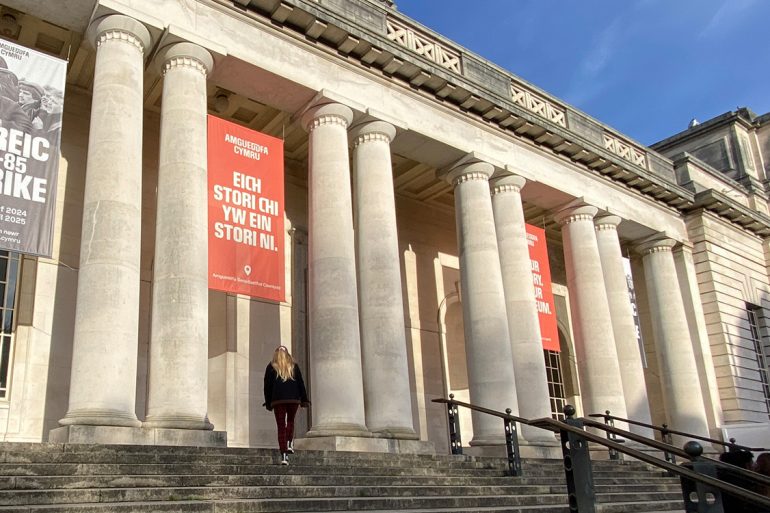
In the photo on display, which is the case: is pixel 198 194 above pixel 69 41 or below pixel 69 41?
below

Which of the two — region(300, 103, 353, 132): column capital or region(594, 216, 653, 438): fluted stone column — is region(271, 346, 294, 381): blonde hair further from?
region(594, 216, 653, 438): fluted stone column

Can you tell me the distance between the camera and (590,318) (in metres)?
18.8

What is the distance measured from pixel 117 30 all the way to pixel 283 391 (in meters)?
6.72

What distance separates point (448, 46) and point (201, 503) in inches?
531

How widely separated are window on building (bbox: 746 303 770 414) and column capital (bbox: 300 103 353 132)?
17.4 meters

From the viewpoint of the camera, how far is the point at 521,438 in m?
15.4

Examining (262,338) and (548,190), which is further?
(548,190)

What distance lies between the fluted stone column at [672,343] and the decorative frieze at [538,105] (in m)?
Answer: 5.61

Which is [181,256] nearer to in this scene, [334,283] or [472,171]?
[334,283]

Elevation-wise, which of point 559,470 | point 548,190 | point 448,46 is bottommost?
point 559,470

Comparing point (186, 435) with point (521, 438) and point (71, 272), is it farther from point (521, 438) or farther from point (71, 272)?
point (521, 438)

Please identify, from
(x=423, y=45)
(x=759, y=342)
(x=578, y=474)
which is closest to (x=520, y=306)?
(x=423, y=45)

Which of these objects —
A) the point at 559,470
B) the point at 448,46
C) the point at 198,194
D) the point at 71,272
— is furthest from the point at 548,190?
the point at 71,272

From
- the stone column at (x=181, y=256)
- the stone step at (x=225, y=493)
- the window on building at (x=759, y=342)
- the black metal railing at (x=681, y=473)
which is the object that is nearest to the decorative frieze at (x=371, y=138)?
the stone column at (x=181, y=256)
